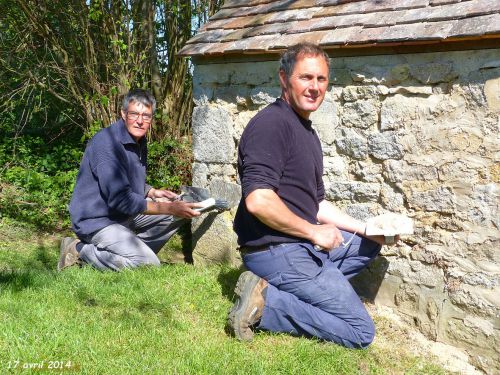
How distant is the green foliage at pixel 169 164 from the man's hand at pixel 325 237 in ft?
11.4

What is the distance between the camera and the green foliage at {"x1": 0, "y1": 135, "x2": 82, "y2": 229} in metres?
6.53

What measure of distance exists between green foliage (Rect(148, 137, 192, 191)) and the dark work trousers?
135 inches

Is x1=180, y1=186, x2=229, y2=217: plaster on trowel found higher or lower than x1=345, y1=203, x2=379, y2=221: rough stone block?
lower

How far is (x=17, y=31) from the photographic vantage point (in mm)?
7000

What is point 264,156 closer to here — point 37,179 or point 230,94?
point 230,94

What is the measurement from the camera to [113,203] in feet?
14.4

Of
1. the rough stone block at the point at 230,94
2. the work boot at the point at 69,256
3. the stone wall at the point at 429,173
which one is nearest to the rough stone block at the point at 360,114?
the stone wall at the point at 429,173

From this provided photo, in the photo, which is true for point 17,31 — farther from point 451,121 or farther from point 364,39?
point 451,121

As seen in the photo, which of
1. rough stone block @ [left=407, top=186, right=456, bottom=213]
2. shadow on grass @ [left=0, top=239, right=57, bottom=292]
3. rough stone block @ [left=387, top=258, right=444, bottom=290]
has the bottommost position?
shadow on grass @ [left=0, top=239, right=57, bottom=292]

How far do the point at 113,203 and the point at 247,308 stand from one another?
172cm

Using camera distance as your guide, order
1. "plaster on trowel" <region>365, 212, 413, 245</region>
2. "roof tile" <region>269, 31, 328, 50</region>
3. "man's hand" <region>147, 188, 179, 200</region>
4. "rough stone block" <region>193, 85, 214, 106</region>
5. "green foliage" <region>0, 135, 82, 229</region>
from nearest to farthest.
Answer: "plaster on trowel" <region>365, 212, 413, 245</region>, "roof tile" <region>269, 31, 328, 50</region>, "rough stone block" <region>193, 85, 214, 106</region>, "man's hand" <region>147, 188, 179, 200</region>, "green foliage" <region>0, 135, 82, 229</region>

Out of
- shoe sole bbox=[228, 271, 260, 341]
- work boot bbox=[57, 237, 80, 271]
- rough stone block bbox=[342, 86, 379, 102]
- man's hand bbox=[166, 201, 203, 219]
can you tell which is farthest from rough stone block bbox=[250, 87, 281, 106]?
work boot bbox=[57, 237, 80, 271]

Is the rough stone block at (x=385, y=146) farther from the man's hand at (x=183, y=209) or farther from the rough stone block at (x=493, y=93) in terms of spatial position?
the man's hand at (x=183, y=209)

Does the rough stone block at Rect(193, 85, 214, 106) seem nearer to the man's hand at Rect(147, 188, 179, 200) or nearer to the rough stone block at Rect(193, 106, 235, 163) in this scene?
the rough stone block at Rect(193, 106, 235, 163)
